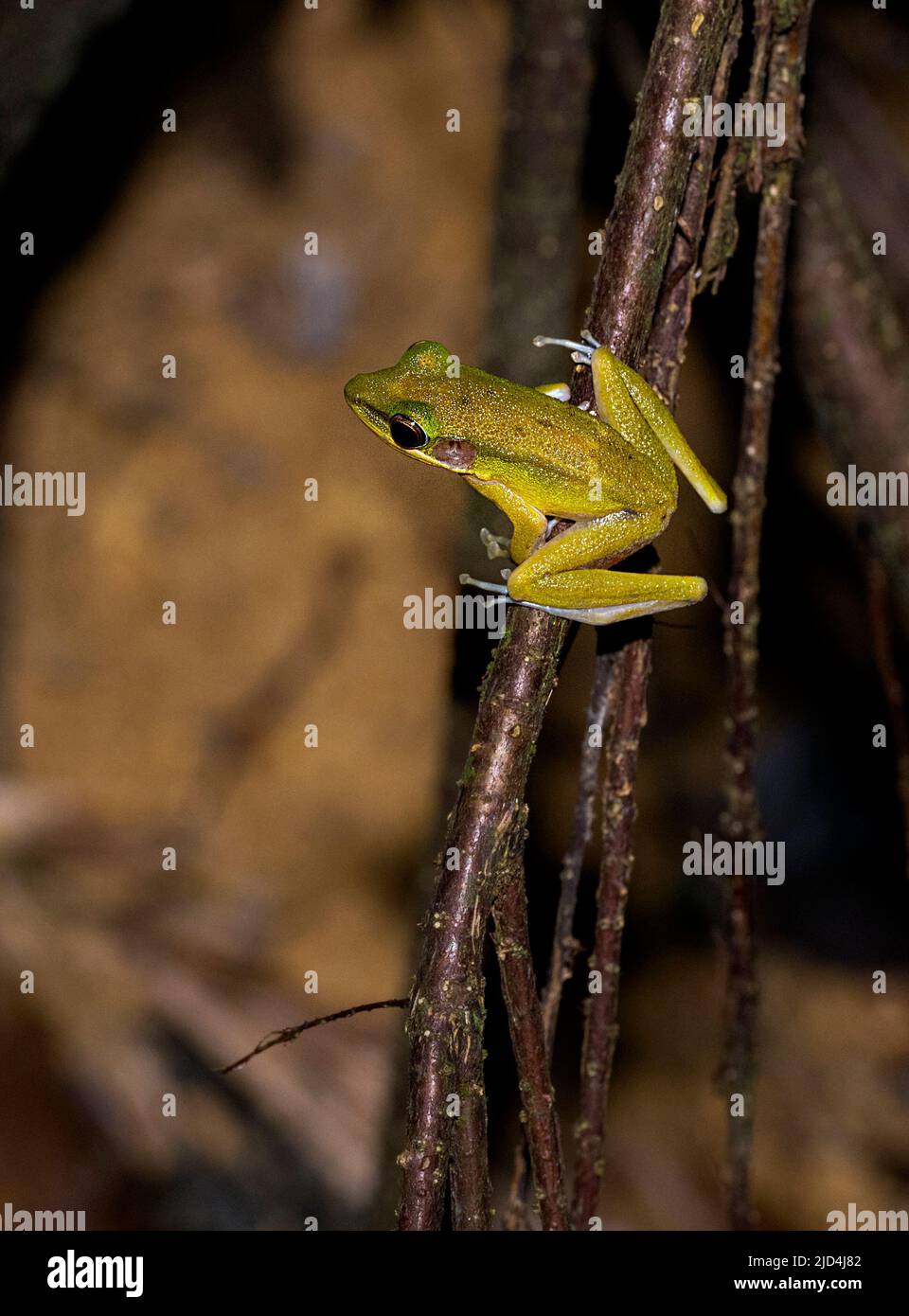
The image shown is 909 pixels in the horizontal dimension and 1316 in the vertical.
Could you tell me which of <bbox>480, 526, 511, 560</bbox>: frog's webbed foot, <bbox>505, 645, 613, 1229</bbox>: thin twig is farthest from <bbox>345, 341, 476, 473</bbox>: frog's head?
<bbox>505, 645, 613, 1229</bbox>: thin twig

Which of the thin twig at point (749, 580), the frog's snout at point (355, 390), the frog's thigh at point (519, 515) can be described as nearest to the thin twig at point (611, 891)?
the thin twig at point (749, 580)

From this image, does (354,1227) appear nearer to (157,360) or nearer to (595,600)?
(595,600)

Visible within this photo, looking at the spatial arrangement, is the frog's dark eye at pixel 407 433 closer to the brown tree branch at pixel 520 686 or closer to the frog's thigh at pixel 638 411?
the frog's thigh at pixel 638 411

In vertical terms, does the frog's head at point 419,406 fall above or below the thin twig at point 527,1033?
above

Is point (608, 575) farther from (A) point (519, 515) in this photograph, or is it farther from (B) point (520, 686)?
(B) point (520, 686)

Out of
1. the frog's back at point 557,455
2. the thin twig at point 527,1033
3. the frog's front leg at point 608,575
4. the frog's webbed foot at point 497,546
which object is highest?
the frog's back at point 557,455

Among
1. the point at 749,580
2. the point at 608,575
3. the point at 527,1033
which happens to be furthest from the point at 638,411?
the point at 527,1033
